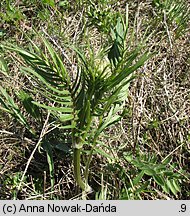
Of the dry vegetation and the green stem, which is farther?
the dry vegetation

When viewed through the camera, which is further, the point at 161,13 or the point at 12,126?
the point at 161,13

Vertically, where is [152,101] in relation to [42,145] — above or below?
above

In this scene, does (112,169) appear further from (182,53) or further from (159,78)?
(182,53)

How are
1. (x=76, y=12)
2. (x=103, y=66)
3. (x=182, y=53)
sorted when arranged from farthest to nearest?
(x=76, y=12) < (x=182, y=53) < (x=103, y=66)

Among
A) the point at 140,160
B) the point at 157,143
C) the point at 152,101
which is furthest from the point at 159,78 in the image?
the point at 140,160

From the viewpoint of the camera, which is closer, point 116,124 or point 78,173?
point 78,173

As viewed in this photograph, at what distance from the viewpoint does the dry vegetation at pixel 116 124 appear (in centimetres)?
150

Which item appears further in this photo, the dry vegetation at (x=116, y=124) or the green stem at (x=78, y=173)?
the dry vegetation at (x=116, y=124)

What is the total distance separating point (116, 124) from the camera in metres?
1.65

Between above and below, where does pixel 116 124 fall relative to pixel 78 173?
above

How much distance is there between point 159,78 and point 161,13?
38 cm

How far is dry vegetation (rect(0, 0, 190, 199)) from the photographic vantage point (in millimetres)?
1500
